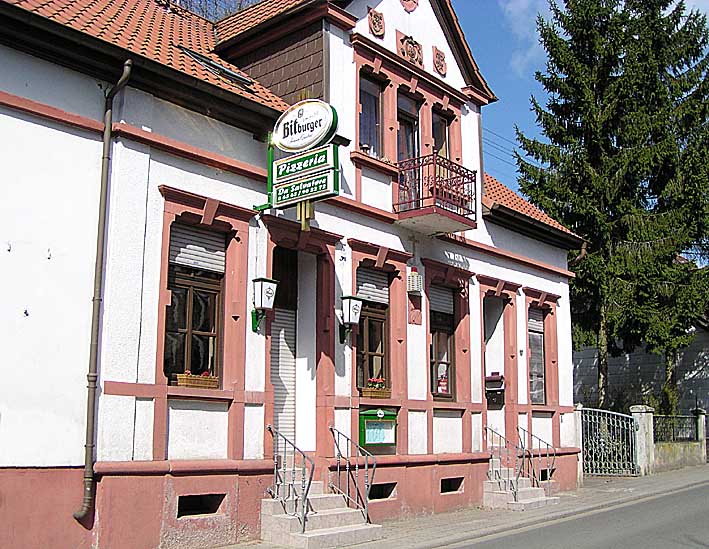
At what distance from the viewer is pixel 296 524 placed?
1121 centimetres

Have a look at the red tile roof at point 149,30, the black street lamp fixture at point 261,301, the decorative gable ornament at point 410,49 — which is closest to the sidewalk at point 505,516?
the black street lamp fixture at point 261,301

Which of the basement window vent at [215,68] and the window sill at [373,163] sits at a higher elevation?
the basement window vent at [215,68]

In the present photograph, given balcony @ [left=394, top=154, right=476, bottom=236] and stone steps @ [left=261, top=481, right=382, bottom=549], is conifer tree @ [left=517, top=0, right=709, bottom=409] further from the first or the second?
stone steps @ [left=261, top=481, right=382, bottom=549]

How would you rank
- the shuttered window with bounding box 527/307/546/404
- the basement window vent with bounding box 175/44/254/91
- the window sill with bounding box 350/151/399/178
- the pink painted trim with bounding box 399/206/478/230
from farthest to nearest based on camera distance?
the shuttered window with bounding box 527/307/546/404
the pink painted trim with bounding box 399/206/478/230
the window sill with bounding box 350/151/399/178
the basement window vent with bounding box 175/44/254/91

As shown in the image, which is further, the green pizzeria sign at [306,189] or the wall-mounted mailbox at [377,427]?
the wall-mounted mailbox at [377,427]

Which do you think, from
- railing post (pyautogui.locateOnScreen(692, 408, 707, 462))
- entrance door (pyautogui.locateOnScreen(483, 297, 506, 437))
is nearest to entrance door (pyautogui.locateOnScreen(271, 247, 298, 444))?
entrance door (pyautogui.locateOnScreen(483, 297, 506, 437))

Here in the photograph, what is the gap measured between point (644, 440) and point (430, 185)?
1175 centimetres

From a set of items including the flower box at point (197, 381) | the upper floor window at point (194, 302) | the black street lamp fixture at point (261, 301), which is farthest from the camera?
the black street lamp fixture at point (261, 301)

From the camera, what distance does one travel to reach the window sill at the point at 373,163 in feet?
47.1

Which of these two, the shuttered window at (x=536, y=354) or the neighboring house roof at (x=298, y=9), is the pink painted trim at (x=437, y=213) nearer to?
the neighboring house roof at (x=298, y=9)

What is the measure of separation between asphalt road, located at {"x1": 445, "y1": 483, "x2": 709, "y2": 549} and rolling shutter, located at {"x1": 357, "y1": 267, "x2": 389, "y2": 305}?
15.1ft

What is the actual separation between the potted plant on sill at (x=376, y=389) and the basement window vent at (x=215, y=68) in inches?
215

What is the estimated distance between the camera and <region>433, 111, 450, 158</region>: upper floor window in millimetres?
17250

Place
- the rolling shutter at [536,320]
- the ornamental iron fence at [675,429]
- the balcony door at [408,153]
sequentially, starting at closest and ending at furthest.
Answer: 1. the balcony door at [408,153]
2. the rolling shutter at [536,320]
3. the ornamental iron fence at [675,429]
